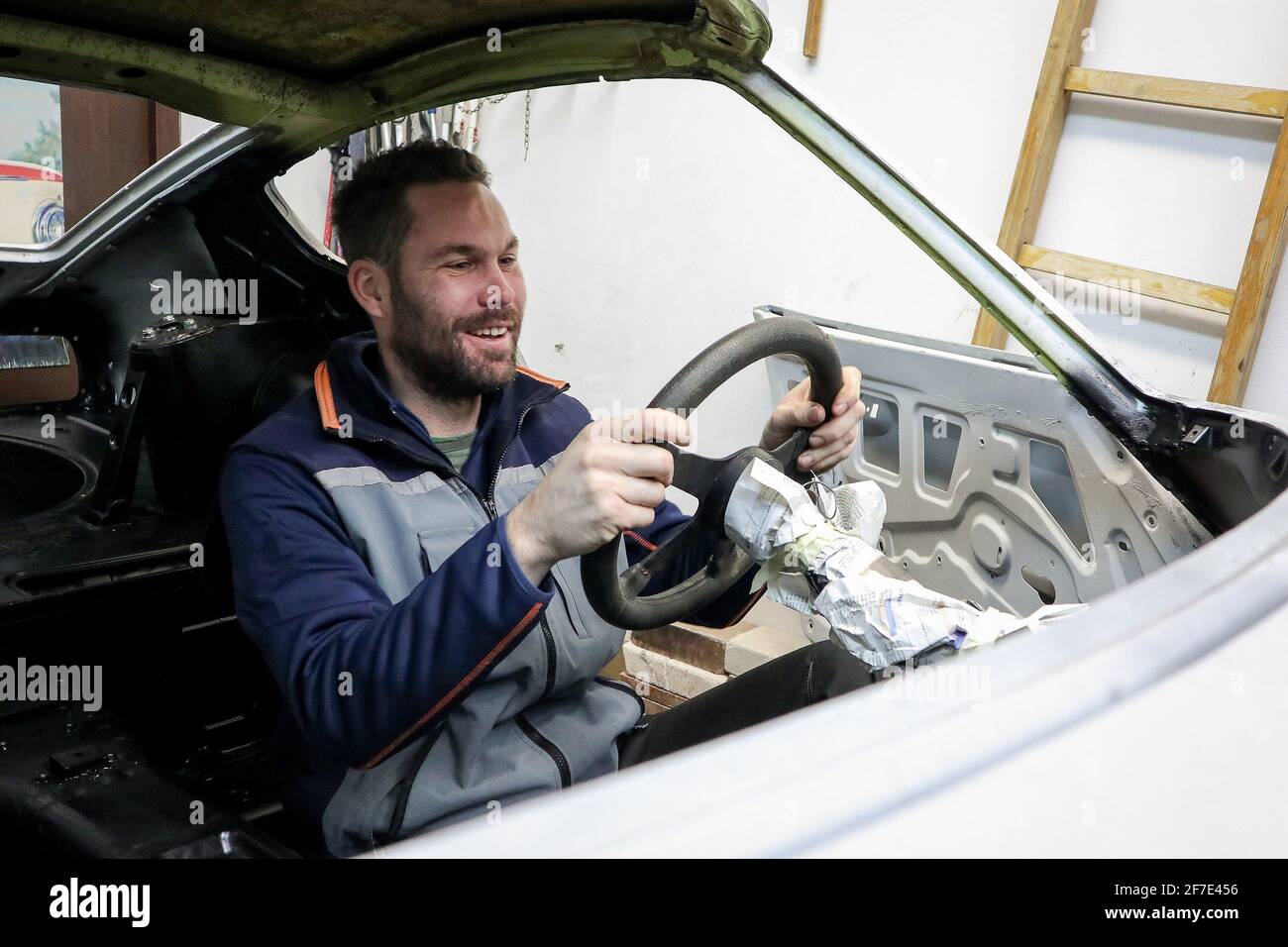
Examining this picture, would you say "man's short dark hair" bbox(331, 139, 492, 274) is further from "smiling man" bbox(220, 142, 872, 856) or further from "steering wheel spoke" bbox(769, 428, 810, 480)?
"steering wheel spoke" bbox(769, 428, 810, 480)

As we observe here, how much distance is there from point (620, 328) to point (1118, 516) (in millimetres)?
2752

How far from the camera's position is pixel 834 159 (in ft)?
4.75

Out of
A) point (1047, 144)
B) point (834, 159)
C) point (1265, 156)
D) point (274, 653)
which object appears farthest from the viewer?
point (1047, 144)

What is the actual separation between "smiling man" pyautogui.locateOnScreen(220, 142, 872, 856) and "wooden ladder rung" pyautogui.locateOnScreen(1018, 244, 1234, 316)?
1527 mm

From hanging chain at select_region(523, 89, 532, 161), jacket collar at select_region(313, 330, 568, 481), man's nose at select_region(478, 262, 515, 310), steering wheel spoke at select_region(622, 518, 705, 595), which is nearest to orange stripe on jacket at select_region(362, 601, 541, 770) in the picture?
steering wheel spoke at select_region(622, 518, 705, 595)

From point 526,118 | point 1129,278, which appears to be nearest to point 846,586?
point 1129,278

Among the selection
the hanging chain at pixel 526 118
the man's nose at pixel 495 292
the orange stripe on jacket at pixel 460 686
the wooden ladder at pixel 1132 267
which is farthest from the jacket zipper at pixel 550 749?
the hanging chain at pixel 526 118

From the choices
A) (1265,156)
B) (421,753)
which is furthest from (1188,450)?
(1265,156)

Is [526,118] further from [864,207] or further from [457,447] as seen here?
[457,447]

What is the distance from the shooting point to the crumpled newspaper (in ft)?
3.45

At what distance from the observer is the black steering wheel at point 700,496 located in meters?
1.13

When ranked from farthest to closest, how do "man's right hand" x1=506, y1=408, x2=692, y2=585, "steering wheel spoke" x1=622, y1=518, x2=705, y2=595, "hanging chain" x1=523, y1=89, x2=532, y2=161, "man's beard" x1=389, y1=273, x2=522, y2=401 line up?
"hanging chain" x1=523, y1=89, x2=532, y2=161 → "man's beard" x1=389, y1=273, x2=522, y2=401 → "steering wheel spoke" x1=622, y1=518, x2=705, y2=595 → "man's right hand" x1=506, y1=408, x2=692, y2=585
